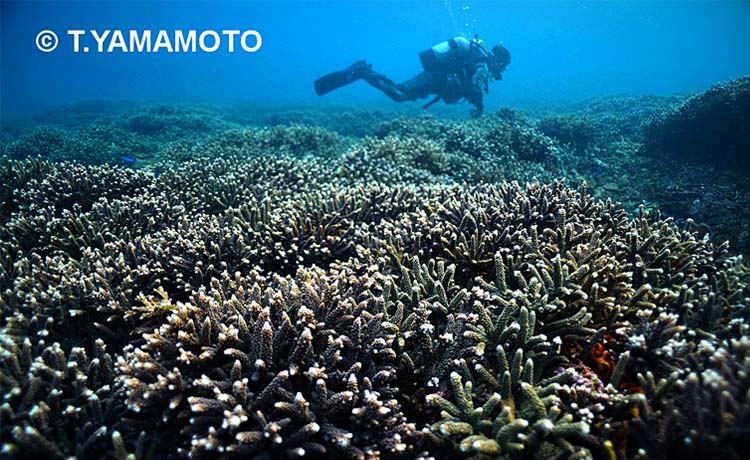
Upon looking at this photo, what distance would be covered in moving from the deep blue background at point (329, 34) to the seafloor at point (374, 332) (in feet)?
267

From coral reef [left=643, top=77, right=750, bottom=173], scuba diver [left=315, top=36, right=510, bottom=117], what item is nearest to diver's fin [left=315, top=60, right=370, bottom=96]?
scuba diver [left=315, top=36, right=510, bottom=117]

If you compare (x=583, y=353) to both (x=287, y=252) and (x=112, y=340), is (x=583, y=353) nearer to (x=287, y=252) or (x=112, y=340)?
(x=287, y=252)

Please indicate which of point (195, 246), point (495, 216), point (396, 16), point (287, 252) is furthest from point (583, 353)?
point (396, 16)

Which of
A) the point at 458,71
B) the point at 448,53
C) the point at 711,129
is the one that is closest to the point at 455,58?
the point at 448,53

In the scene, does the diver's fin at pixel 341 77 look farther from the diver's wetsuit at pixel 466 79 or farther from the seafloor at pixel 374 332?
the seafloor at pixel 374 332

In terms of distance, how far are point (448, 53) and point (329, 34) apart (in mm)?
205951

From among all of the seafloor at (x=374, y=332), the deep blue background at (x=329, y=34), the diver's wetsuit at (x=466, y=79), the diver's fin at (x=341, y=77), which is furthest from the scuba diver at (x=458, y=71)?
the deep blue background at (x=329, y=34)

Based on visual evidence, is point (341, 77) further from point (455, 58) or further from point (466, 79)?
point (466, 79)

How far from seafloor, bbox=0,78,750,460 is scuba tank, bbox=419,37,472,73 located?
42.6ft

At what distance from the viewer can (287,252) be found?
4.69m

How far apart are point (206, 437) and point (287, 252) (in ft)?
8.61

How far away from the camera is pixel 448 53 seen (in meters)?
17.0

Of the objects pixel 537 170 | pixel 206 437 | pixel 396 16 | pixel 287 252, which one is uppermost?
A: pixel 396 16

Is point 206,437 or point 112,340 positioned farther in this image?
point 112,340
